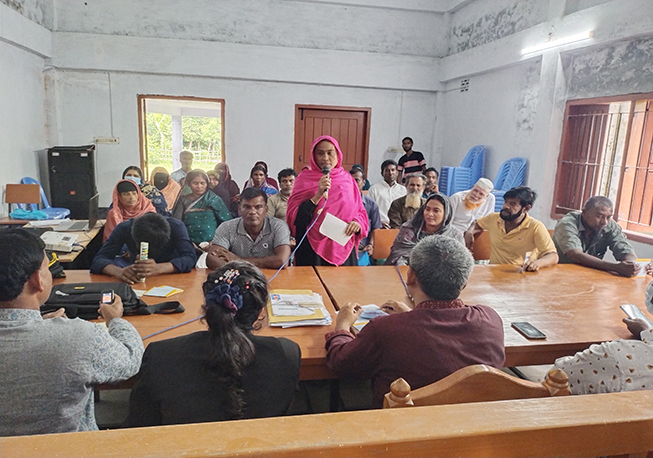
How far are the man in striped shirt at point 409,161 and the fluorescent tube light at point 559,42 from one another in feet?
8.24

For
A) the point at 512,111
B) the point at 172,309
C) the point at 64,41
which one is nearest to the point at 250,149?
the point at 64,41

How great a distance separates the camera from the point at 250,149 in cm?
806

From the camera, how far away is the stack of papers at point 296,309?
6.35 feet

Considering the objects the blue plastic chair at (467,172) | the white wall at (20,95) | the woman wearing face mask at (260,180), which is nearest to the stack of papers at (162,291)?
the woman wearing face mask at (260,180)

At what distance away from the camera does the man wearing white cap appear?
164 inches

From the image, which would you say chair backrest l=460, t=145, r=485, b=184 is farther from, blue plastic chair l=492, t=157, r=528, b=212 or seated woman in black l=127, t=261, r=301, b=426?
seated woman in black l=127, t=261, r=301, b=426

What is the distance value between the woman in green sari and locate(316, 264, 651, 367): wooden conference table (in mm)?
1739

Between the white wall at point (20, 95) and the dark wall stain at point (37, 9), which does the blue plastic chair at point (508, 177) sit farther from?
the dark wall stain at point (37, 9)

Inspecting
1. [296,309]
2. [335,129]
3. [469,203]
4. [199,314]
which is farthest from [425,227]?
[335,129]

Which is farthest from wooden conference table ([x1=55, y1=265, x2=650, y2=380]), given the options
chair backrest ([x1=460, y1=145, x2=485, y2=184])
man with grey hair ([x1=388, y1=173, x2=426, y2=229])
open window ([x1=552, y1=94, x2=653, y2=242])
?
chair backrest ([x1=460, y1=145, x2=485, y2=184])

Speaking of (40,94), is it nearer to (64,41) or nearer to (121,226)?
(64,41)

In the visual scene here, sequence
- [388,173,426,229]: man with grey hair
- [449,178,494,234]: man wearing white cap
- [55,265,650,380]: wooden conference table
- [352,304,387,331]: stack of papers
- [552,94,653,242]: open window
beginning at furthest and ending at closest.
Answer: [552,94,653,242]: open window < [388,173,426,229]: man with grey hair < [449,178,494,234]: man wearing white cap < [352,304,387,331]: stack of papers < [55,265,650,380]: wooden conference table

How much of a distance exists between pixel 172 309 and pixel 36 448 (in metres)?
1.40

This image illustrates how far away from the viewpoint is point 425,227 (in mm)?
3193
